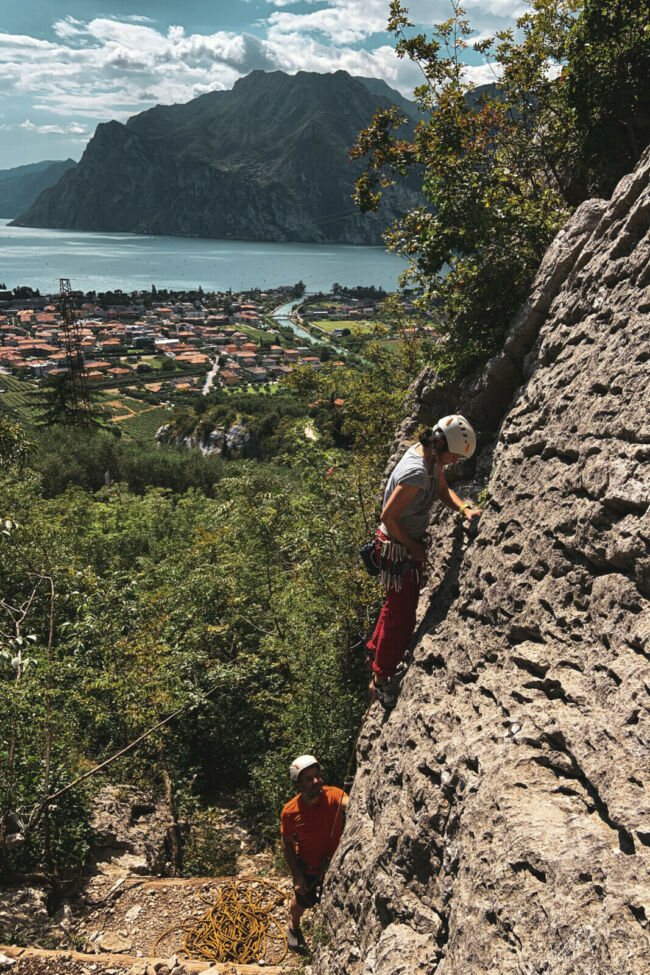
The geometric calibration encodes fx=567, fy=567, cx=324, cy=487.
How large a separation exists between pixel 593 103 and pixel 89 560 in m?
15.1

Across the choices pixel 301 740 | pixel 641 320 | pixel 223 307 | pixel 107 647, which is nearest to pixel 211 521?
pixel 107 647

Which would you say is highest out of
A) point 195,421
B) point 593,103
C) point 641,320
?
point 593,103

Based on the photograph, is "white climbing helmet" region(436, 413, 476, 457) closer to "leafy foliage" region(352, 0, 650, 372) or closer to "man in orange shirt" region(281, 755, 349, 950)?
"leafy foliage" region(352, 0, 650, 372)

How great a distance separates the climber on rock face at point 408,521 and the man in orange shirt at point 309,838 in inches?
47.2

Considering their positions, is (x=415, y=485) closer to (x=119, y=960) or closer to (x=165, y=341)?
(x=119, y=960)

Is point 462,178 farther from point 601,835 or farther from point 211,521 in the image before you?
point 211,521

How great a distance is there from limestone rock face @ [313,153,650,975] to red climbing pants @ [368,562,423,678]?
7.2 inches

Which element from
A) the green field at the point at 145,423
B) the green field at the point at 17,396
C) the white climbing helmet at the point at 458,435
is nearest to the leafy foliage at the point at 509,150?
the white climbing helmet at the point at 458,435

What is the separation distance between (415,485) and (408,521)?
55 cm

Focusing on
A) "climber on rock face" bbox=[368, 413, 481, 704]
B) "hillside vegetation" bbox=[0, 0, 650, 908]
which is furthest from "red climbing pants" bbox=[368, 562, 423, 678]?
"hillside vegetation" bbox=[0, 0, 650, 908]

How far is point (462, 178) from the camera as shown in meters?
6.77

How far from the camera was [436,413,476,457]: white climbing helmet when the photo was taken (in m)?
5.09

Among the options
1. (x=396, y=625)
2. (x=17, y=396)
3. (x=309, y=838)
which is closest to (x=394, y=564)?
(x=396, y=625)

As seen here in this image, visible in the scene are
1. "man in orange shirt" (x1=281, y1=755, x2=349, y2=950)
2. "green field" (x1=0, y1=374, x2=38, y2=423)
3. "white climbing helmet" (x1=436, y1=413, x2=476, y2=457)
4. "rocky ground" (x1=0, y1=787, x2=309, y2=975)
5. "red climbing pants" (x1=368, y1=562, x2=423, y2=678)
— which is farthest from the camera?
"green field" (x1=0, y1=374, x2=38, y2=423)
